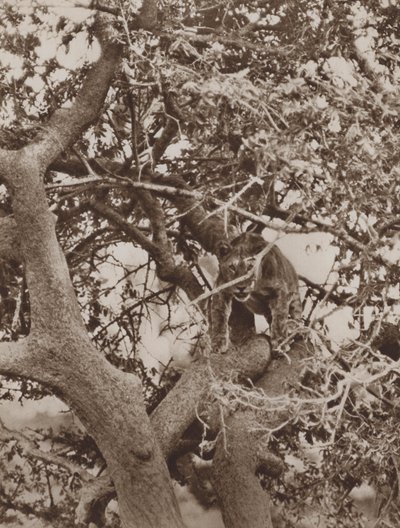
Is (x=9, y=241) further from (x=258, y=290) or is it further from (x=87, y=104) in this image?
(x=258, y=290)

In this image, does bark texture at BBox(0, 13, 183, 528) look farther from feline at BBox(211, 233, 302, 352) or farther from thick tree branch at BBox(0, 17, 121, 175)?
feline at BBox(211, 233, 302, 352)

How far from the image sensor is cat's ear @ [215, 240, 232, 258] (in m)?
6.57

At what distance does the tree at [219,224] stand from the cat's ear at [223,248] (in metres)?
0.19

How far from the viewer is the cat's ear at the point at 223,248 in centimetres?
657

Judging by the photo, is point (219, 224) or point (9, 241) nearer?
point (9, 241)

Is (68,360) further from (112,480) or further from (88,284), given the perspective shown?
(88,284)

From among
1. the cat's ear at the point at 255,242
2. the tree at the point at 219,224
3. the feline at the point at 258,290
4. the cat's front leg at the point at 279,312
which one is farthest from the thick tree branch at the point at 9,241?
the cat's front leg at the point at 279,312

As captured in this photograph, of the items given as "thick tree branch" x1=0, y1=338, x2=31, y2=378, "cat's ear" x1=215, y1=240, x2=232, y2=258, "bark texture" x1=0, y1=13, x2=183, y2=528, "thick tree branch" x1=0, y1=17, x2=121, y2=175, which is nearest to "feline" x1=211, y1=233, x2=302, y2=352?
"cat's ear" x1=215, y1=240, x2=232, y2=258

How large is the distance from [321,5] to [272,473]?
4.29m

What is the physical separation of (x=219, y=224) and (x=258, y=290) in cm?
102

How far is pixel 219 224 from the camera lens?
7047 millimetres

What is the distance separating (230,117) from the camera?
509 centimetres

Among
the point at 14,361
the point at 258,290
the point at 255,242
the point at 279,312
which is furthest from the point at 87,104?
the point at 279,312

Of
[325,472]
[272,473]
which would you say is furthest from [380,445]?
[272,473]
